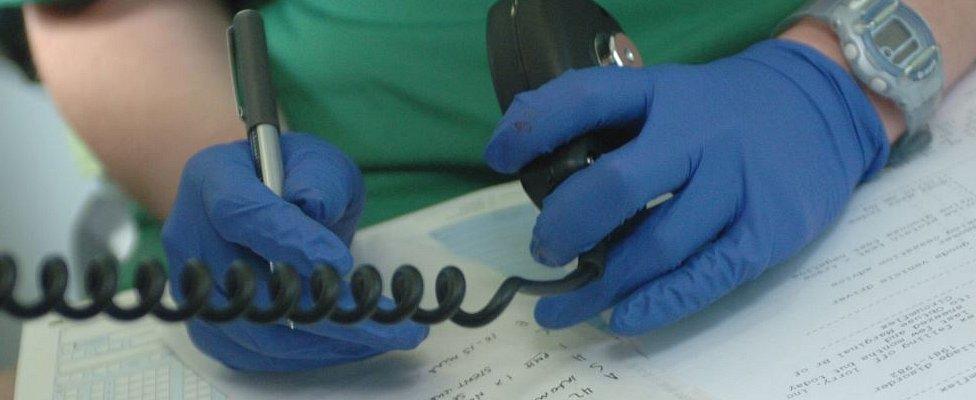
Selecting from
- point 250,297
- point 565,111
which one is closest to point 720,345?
point 565,111

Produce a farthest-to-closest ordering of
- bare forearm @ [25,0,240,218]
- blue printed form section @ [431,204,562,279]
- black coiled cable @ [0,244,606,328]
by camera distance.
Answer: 1. bare forearm @ [25,0,240,218]
2. blue printed form section @ [431,204,562,279]
3. black coiled cable @ [0,244,606,328]

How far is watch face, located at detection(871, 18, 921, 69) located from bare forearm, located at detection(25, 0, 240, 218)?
1.51 ft

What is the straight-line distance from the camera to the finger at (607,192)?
52cm

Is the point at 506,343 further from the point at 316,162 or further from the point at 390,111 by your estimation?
the point at 390,111

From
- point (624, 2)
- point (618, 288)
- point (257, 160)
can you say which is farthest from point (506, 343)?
point (624, 2)

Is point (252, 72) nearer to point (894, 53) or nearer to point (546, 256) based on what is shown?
point (546, 256)

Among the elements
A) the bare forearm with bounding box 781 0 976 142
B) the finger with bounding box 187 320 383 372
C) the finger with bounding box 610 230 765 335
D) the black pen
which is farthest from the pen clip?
the bare forearm with bounding box 781 0 976 142

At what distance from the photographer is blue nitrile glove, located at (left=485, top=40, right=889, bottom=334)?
1.75 feet

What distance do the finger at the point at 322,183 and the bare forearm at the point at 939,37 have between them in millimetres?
325

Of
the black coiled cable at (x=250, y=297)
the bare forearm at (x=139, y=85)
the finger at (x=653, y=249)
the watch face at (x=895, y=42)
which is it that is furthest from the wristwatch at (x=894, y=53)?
the bare forearm at (x=139, y=85)

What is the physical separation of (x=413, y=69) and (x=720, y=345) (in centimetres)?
33

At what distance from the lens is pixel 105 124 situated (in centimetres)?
78

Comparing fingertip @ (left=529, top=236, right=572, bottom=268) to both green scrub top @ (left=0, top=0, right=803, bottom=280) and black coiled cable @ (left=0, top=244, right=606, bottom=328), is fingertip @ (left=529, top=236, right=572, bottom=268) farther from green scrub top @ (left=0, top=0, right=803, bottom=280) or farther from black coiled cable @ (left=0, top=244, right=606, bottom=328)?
green scrub top @ (left=0, top=0, right=803, bottom=280)

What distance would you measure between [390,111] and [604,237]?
29 centimetres
